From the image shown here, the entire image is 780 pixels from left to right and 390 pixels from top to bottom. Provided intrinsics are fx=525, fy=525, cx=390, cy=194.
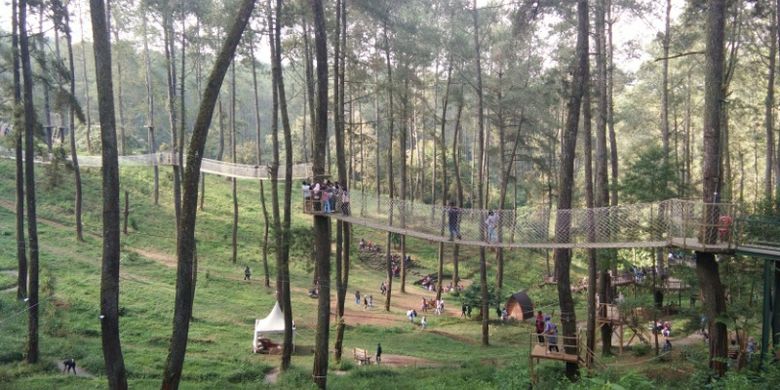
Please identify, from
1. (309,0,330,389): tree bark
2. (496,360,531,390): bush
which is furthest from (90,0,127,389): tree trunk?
(496,360,531,390): bush

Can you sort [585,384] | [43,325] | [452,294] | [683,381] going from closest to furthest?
[585,384], [683,381], [43,325], [452,294]

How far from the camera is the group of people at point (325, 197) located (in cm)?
998

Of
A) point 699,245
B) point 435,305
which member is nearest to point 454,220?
point 699,245

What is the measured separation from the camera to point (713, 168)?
8023 mm

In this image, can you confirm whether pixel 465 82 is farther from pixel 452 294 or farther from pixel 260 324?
pixel 260 324

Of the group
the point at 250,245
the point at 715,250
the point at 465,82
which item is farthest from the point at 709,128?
the point at 250,245

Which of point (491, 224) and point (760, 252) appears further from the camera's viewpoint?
point (491, 224)

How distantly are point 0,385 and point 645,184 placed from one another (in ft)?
51.6

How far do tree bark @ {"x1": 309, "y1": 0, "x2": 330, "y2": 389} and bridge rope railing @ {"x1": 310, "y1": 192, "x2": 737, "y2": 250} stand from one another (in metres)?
0.73

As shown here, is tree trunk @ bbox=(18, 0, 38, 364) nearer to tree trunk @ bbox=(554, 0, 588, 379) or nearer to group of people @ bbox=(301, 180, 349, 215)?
group of people @ bbox=(301, 180, 349, 215)

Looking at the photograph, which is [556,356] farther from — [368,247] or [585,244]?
[368,247]

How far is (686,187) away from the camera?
47.6 ft

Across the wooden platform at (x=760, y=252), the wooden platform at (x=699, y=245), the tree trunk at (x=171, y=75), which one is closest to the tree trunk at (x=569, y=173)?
the wooden platform at (x=699, y=245)

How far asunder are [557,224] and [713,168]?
8.35ft
